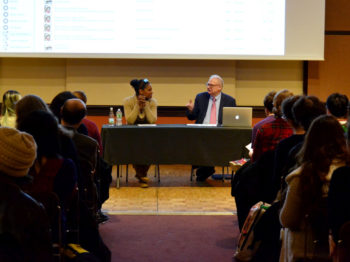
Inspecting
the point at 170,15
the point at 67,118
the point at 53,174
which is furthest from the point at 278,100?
the point at 170,15

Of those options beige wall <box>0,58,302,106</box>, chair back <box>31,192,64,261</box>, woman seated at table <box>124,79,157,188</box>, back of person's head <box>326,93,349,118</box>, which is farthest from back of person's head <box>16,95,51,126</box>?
beige wall <box>0,58,302,106</box>

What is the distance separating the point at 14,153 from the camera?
2.03 m

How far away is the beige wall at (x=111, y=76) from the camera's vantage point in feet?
26.6

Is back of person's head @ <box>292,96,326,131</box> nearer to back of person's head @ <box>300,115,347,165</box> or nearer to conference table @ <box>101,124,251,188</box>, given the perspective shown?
back of person's head @ <box>300,115,347,165</box>

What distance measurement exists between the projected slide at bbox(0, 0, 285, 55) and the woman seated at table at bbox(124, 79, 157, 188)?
1400 mm

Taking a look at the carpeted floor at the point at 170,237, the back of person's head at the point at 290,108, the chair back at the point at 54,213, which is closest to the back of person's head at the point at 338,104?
the back of person's head at the point at 290,108

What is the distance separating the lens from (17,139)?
2043 millimetres

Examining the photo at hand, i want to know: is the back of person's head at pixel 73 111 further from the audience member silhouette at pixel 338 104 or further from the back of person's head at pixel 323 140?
the audience member silhouette at pixel 338 104

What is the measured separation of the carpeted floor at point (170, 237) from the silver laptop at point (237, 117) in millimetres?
1465

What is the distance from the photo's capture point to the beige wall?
26.6ft

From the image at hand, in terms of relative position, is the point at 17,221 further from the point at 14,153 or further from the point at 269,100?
the point at 269,100

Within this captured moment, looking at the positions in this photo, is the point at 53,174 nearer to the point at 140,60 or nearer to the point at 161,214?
the point at 161,214

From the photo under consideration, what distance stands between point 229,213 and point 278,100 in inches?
63.2

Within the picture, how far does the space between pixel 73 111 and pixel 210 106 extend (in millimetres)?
3473
